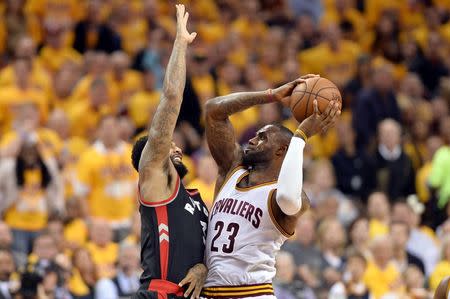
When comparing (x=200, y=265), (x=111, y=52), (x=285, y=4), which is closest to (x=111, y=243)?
(x=111, y=52)

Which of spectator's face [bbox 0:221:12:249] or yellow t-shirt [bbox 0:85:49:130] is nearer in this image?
spectator's face [bbox 0:221:12:249]

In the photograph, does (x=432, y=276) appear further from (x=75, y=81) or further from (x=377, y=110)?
(x=75, y=81)

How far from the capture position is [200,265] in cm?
847

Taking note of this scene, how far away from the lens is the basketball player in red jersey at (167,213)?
8273mm

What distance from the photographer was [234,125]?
16.4 metres

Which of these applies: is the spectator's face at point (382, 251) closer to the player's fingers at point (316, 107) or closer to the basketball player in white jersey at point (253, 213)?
the basketball player in white jersey at point (253, 213)

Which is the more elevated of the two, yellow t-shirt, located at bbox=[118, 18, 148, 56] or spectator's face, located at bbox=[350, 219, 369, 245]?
yellow t-shirt, located at bbox=[118, 18, 148, 56]

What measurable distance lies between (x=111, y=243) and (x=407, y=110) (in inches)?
219

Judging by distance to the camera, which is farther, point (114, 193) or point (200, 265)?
point (114, 193)

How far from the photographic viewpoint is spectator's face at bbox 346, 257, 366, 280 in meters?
13.6

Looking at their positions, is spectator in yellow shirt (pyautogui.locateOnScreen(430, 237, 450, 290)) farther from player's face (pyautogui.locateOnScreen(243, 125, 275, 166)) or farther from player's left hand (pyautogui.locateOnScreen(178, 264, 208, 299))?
player's left hand (pyautogui.locateOnScreen(178, 264, 208, 299))

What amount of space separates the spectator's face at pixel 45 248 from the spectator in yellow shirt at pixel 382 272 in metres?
3.74

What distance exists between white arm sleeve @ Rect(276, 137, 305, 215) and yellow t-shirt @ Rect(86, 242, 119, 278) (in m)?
5.65

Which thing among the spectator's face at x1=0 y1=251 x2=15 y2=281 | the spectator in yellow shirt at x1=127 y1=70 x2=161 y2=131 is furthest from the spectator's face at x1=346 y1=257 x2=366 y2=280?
the spectator's face at x1=0 y1=251 x2=15 y2=281
